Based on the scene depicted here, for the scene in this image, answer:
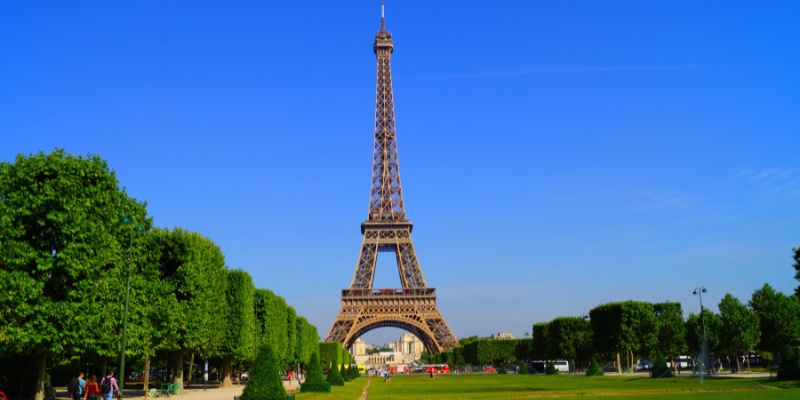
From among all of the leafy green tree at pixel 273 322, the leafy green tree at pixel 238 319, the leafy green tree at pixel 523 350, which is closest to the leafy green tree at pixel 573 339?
the leafy green tree at pixel 523 350

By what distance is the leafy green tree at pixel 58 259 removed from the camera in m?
28.1

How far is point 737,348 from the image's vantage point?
66812 mm

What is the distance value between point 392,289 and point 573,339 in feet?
100.0

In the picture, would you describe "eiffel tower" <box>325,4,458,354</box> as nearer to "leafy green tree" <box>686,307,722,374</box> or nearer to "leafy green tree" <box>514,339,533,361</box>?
"leafy green tree" <box>514,339,533,361</box>

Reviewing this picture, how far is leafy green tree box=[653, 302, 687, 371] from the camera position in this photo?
76.0 meters

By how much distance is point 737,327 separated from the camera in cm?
6669

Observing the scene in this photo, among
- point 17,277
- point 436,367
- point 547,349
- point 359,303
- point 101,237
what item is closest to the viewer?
point 17,277

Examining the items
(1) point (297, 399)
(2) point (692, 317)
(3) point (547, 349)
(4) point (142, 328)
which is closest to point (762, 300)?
(2) point (692, 317)

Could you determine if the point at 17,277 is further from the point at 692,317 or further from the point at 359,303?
the point at 359,303

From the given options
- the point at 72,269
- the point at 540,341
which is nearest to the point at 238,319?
the point at 72,269

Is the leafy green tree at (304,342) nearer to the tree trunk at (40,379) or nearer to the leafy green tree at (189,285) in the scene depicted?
the leafy green tree at (189,285)

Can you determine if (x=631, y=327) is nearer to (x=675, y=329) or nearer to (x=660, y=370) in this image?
(x=675, y=329)

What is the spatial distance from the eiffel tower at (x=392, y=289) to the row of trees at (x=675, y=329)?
2118 cm

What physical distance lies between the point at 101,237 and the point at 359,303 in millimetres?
78155
